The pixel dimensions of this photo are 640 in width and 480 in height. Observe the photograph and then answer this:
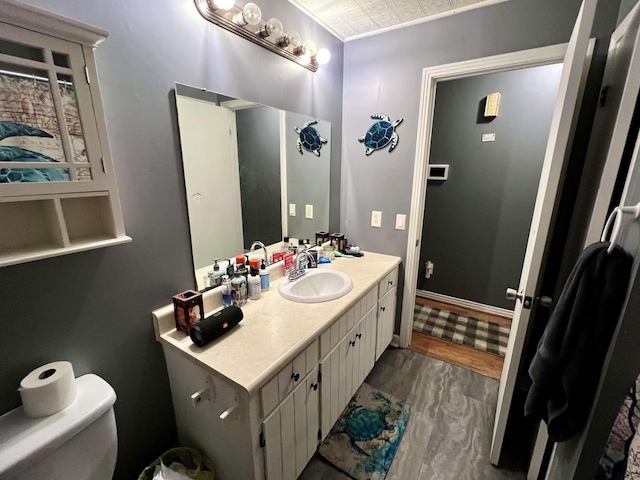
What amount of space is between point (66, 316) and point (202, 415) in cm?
61

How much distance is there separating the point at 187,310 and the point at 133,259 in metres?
0.28

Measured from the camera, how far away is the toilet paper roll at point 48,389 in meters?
0.78

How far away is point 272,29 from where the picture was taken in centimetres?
137

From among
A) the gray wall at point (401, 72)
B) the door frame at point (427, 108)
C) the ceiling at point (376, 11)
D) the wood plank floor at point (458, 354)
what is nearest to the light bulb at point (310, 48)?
the ceiling at point (376, 11)

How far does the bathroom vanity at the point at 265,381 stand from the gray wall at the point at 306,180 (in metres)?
0.66

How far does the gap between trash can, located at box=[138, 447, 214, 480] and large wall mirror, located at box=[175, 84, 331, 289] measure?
709mm

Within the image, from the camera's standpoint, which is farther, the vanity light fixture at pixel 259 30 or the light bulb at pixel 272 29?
the light bulb at pixel 272 29

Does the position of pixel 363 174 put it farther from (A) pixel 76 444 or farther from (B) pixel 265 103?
(A) pixel 76 444

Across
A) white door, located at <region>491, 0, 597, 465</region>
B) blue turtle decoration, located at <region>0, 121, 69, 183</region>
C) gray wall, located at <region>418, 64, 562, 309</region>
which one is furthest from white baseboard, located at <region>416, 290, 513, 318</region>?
blue turtle decoration, located at <region>0, 121, 69, 183</region>

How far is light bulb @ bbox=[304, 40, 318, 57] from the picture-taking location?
1.59 metres

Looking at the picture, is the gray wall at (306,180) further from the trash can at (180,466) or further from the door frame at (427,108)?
the trash can at (180,466)

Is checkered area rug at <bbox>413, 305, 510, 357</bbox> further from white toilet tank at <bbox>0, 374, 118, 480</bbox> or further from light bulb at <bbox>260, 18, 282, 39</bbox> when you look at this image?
light bulb at <bbox>260, 18, 282, 39</bbox>

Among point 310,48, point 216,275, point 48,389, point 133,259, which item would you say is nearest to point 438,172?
point 310,48

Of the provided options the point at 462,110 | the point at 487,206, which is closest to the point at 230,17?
the point at 462,110
